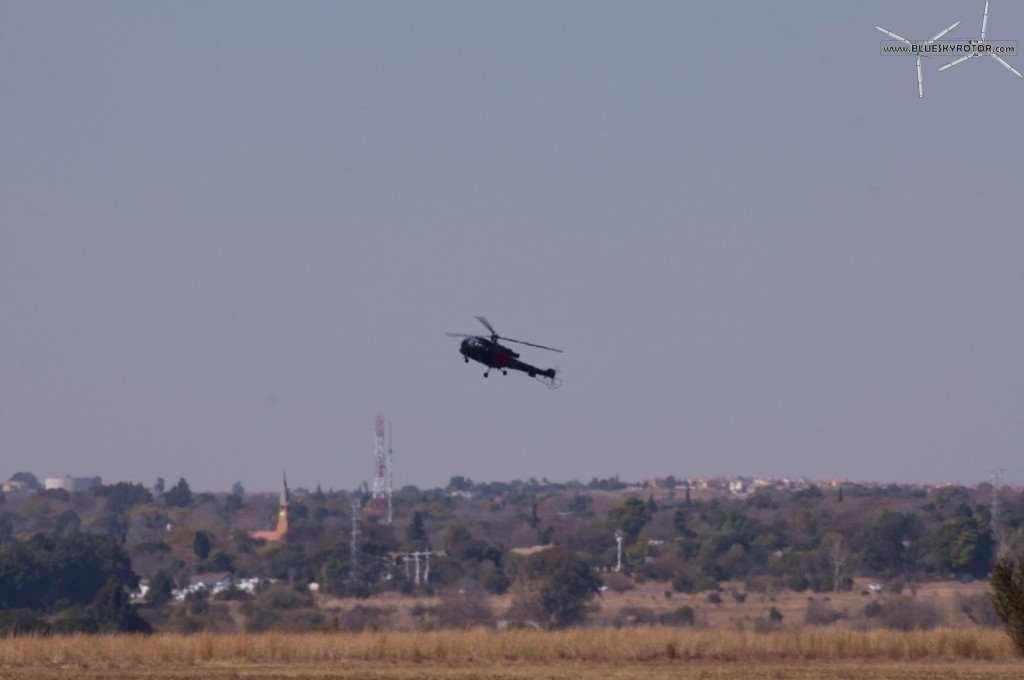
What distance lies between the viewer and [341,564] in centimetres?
15162

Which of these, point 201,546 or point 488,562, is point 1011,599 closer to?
point 488,562

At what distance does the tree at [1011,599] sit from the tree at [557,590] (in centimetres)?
6295

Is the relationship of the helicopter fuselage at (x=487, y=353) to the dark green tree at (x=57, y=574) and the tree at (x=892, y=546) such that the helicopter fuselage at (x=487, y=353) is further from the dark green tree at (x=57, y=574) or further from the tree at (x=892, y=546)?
the tree at (x=892, y=546)

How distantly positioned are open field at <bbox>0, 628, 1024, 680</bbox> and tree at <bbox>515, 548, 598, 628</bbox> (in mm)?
59384

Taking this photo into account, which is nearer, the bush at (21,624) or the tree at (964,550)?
the bush at (21,624)

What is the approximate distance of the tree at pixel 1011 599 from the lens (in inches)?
2178

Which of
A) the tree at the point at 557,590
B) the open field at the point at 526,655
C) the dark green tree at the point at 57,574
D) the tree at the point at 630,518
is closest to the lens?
the open field at the point at 526,655

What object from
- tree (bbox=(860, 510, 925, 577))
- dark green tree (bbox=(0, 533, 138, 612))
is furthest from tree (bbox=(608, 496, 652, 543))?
dark green tree (bbox=(0, 533, 138, 612))

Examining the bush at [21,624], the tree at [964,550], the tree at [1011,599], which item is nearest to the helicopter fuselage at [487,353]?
the tree at [1011,599]

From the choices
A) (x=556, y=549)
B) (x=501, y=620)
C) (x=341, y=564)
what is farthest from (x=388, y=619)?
(x=341, y=564)

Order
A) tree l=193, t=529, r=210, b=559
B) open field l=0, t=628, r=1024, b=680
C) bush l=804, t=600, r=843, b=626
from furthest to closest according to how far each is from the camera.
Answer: tree l=193, t=529, r=210, b=559 < bush l=804, t=600, r=843, b=626 < open field l=0, t=628, r=1024, b=680

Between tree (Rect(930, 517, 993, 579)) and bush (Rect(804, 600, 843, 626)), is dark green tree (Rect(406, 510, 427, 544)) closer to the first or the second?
tree (Rect(930, 517, 993, 579))

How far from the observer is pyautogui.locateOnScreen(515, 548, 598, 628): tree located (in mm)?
118000

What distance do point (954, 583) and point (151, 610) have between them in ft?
217
